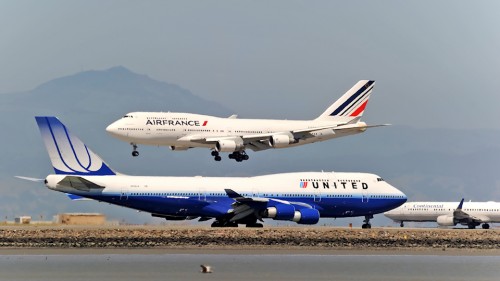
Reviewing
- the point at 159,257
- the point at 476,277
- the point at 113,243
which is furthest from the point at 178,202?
the point at 476,277

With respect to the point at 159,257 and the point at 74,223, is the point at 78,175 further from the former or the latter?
the point at 159,257

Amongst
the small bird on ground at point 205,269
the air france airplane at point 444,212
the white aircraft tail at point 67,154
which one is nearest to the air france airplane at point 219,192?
the white aircraft tail at point 67,154

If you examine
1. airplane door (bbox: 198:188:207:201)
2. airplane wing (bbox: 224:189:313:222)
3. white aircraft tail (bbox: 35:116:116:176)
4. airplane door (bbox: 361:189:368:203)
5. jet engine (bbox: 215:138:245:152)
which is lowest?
airplane wing (bbox: 224:189:313:222)

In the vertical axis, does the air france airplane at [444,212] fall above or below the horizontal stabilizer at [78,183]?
above

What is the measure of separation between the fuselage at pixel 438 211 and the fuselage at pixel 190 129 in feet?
91.6

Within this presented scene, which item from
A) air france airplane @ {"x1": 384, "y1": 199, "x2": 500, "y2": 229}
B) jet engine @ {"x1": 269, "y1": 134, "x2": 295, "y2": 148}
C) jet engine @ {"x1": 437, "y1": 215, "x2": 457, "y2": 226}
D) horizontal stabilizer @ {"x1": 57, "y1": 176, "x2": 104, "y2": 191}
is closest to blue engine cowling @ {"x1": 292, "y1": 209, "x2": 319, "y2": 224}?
jet engine @ {"x1": 269, "y1": 134, "x2": 295, "y2": 148}

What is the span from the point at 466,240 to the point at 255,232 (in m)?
13.4

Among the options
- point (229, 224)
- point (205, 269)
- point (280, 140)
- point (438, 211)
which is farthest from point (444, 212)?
point (205, 269)

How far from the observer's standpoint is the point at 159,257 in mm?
62625

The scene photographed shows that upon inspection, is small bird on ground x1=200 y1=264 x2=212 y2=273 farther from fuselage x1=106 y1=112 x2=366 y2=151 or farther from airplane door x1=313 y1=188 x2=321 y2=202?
fuselage x1=106 y1=112 x2=366 y2=151

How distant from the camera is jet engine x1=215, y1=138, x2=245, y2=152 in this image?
96.4 metres

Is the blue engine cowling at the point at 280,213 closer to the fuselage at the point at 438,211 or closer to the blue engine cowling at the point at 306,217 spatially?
the blue engine cowling at the point at 306,217

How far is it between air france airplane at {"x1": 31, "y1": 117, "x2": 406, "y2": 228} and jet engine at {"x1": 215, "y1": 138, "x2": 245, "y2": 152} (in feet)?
14.7

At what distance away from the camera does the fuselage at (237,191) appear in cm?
8738
